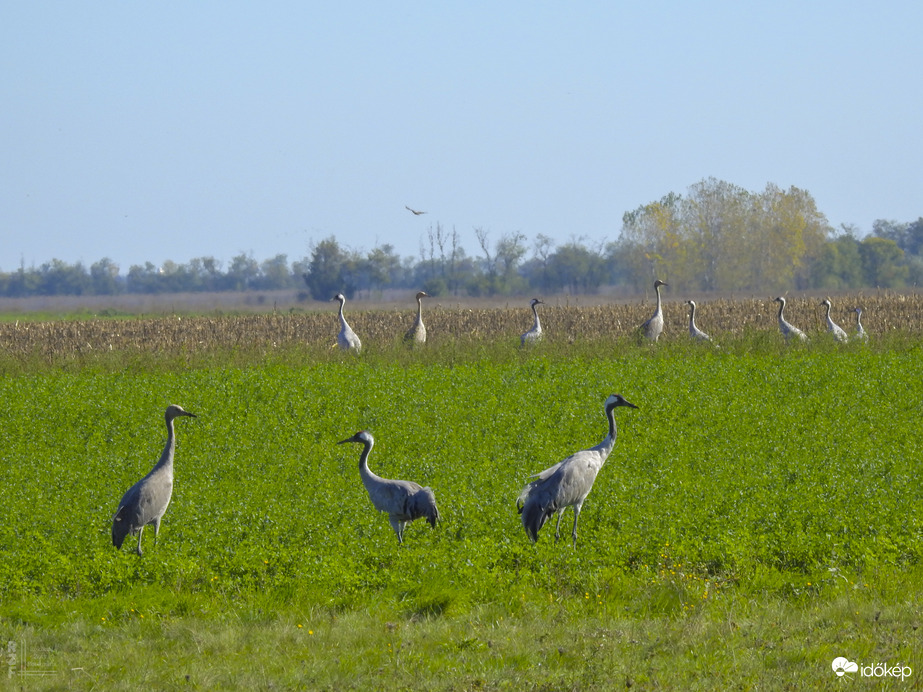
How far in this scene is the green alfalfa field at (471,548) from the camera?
7.78 m

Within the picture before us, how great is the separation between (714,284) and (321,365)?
299 ft

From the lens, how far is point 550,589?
9.55 metres

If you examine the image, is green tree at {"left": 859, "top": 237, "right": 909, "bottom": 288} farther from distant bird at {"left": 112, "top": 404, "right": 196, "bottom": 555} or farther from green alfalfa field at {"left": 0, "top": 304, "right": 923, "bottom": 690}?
distant bird at {"left": 112, "top": 404, "right": 196, "bottom": 555}

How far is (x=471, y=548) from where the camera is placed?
33.5 feet

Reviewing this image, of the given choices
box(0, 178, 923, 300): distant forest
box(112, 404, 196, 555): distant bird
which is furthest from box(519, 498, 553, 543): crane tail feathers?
box(0, 178, 923, 300): distant forest

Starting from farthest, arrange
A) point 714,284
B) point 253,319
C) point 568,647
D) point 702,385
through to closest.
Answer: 1. point 714,284
2. point 253,319
3. point 702,385
4. point 568,647

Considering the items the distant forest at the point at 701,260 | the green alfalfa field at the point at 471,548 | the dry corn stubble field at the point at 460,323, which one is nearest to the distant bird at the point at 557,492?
the green alfalfa field at the point at 471,548

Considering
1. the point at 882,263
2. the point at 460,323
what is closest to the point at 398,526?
the point at 460,323

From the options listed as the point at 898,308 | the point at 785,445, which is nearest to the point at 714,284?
the point at 898,308

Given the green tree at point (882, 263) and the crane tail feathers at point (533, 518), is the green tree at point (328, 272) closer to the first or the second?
the green tree at point (882, 263)

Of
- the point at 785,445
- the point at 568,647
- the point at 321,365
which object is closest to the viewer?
the point at 568,647

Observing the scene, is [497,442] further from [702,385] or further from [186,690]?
[186,690]

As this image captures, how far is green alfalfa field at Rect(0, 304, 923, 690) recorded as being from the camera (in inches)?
306

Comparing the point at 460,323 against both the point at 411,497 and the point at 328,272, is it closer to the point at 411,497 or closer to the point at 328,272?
the point at 411,497
